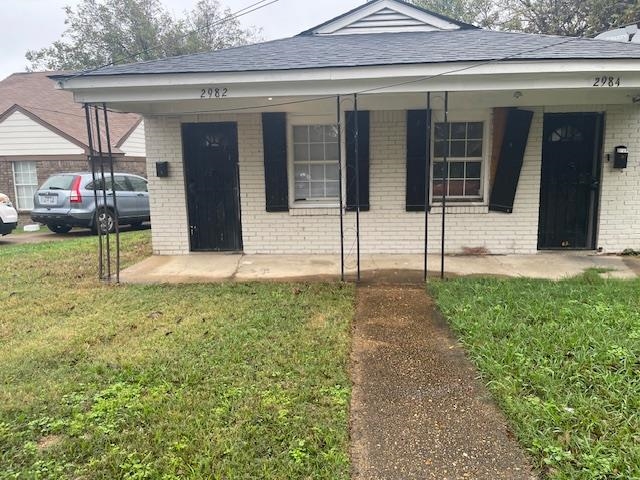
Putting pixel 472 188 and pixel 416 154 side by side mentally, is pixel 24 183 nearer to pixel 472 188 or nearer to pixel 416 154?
pixel 416 154

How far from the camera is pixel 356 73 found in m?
5.40

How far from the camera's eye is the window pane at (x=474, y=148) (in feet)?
24.9

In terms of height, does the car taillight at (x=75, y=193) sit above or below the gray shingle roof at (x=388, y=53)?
below

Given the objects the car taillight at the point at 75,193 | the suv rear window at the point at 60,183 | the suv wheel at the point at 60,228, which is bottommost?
the suv wheel at the point at 60,228

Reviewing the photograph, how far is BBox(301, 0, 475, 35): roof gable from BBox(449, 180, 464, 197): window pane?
10.3 ft

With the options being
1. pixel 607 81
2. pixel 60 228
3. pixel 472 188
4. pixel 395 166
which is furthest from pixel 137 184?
pixel 607 81

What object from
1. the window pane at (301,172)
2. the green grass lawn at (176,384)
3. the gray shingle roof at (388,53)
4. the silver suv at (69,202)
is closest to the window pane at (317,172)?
the window pane at (301,172)

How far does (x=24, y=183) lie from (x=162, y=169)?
9940 mm

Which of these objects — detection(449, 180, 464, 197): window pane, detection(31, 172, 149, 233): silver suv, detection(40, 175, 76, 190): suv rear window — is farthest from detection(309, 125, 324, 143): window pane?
detection(40, 175, 76, 190): suv rear window

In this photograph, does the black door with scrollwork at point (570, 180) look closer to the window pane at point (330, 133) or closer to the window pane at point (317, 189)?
the window pane at point (330, 133)

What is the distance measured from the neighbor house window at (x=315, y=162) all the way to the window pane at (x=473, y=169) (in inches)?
84.8

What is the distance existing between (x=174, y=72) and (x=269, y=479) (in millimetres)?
Answer: 4807

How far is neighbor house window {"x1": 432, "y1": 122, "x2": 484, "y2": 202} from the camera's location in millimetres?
7551

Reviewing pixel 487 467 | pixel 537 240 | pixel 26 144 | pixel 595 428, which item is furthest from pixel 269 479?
pixel 26 144
